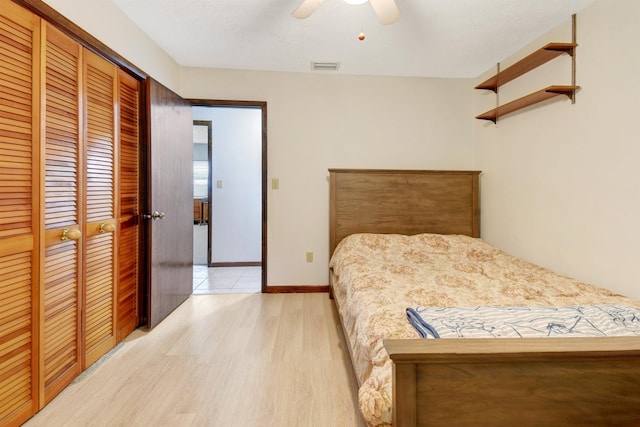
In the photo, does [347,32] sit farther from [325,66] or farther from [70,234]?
[70,234]

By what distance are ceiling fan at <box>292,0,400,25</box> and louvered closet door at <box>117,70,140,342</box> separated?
132 cm

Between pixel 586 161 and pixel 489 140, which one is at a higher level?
pixel 489 140

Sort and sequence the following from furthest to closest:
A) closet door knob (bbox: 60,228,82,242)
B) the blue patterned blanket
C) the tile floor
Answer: the tile floor → closet door knob (bbox: 60,228,82,242) → the blue patterned blanket

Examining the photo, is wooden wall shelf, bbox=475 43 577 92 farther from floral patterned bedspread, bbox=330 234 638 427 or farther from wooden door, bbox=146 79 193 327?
wooden door, bbox=146 79 193 327

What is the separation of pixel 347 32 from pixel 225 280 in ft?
9.59

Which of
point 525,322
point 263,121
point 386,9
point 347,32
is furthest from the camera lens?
point 263,121

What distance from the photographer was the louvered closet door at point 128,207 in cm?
216

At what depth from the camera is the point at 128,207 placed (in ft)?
7.40

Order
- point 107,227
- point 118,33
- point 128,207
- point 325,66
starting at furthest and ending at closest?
1. point 325,66
2. point 128,207
3. point 118,33
4. point 107,227

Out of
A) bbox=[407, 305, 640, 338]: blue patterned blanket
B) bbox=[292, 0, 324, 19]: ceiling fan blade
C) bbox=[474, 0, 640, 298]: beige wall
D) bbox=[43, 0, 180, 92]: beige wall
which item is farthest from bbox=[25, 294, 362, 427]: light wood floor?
bbox=[292, 0, 324, 19]: ceiling fan blade

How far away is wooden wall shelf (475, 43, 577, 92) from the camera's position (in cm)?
202

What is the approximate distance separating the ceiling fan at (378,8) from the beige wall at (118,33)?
1.19 meters

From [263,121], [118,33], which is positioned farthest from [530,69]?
[118,33]

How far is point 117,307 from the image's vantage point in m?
2.11
